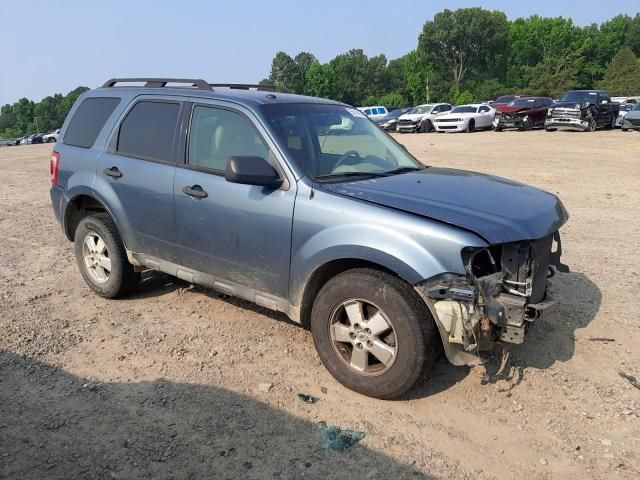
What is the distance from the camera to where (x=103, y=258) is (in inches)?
203

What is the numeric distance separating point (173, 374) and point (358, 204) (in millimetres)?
1795

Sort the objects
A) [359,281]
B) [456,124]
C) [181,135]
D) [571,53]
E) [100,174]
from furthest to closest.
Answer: [571,53] → [456,124] → [100,174] → [181,135] → [359,281]

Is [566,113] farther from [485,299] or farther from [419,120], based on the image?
[485,299]

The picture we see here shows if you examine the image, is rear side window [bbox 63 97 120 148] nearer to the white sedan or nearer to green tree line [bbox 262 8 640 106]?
the white sedan

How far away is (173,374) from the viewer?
3.93m

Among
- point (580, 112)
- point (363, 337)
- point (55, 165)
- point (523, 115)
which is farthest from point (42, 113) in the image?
point (363, 337)

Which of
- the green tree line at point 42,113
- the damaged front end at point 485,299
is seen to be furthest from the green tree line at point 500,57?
the damaged front end at point 485,299

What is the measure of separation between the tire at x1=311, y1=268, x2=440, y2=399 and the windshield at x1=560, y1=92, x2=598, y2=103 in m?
26.7

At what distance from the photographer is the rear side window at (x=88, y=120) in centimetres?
515

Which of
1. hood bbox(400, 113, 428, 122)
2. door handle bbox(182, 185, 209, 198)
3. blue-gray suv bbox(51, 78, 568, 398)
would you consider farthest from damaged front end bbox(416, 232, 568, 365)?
hood bbox(400, 113, 428, 122)

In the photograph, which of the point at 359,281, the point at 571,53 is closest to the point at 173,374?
the point at 359,281

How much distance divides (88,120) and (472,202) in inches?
148

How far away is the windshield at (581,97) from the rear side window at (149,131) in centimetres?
2617

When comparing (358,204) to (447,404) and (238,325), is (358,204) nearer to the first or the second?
(447,404)
